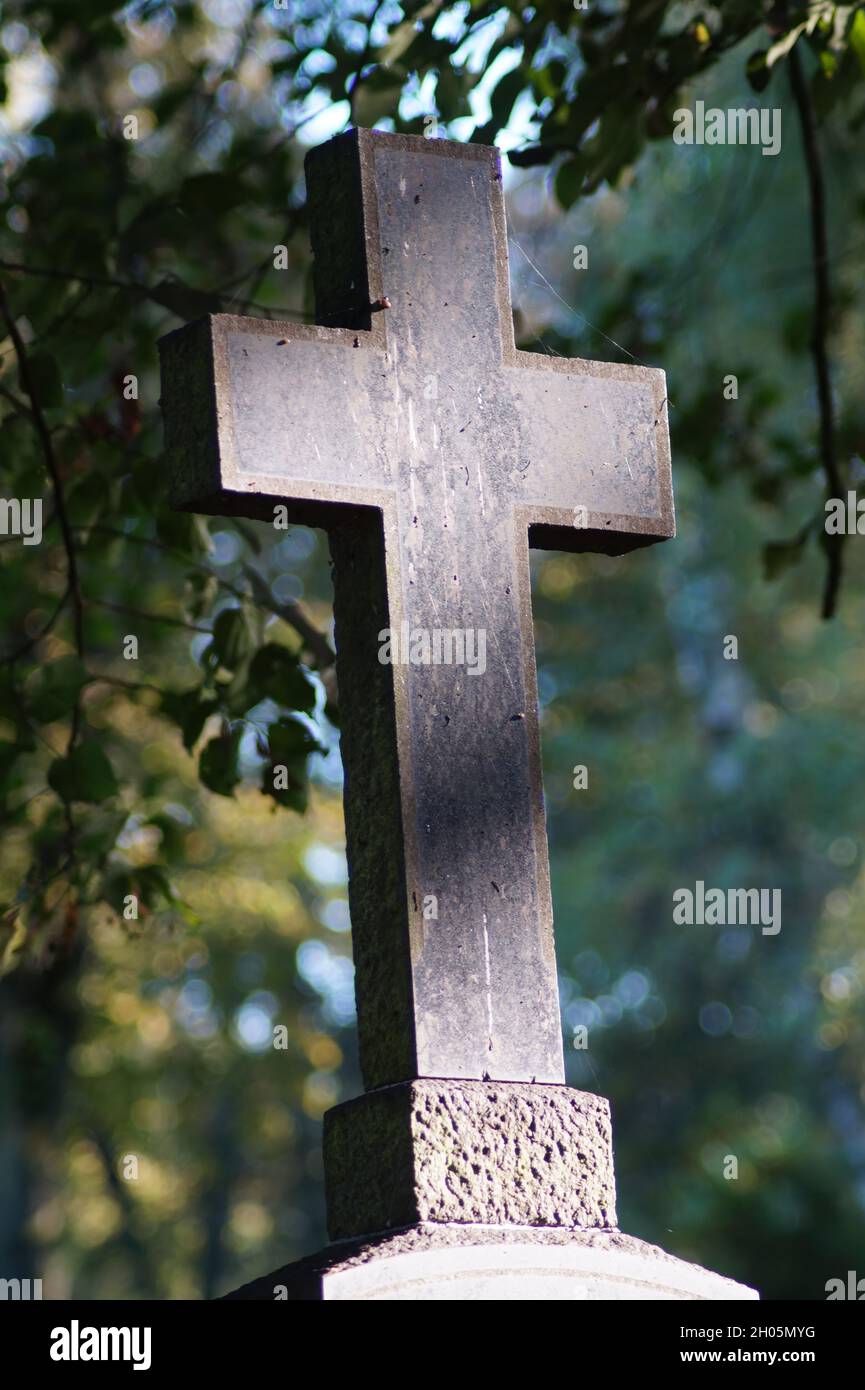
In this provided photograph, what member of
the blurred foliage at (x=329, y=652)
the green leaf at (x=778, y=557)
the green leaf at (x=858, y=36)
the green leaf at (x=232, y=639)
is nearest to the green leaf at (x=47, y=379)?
the blurred foliage at (x=329, y=652)

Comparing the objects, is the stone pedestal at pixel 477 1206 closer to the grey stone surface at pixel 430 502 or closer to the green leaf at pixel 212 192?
the grey stone surface at pixel 430 502

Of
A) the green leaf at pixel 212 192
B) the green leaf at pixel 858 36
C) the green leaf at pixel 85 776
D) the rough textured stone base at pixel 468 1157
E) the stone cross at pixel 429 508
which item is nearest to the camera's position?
the rough textured stone base at pixel 468 1157

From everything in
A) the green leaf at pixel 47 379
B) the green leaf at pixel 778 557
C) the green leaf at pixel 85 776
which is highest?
the green leaf at pixel 47 379

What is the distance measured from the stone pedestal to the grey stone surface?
72 millimetres

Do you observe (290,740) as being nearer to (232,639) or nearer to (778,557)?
(232,639)

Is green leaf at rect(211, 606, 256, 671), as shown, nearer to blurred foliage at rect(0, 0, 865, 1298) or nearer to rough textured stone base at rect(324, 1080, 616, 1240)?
blurred foliage at rect(0, 0, 865, 1298)

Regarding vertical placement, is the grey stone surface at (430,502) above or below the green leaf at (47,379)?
below

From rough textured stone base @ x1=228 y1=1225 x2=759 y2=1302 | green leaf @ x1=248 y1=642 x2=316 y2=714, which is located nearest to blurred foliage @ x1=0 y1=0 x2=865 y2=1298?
green leaf @ x1=248 y1=642 x2=316 y2=714

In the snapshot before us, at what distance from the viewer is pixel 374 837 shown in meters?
2.60

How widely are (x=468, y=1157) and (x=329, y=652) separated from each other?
69.3 inches

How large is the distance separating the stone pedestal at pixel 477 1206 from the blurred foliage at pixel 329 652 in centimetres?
133

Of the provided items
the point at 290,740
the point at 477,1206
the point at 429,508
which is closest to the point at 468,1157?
the point at 477,1206

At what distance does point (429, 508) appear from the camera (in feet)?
9.00

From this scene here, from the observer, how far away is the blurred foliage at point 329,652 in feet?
12.7
